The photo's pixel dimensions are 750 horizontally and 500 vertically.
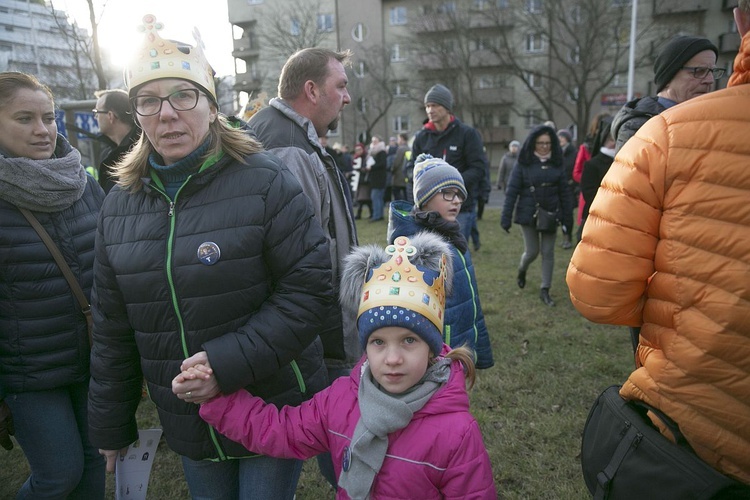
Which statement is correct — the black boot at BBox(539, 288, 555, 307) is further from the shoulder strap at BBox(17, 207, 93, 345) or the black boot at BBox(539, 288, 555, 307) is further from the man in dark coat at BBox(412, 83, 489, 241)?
the shoulder strap at BBox(17, 207, 93, 345)

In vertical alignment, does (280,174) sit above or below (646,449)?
above

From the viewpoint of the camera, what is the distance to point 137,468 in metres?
2.11

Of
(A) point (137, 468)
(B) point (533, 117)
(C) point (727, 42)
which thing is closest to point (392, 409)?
(A) point (137, 468)

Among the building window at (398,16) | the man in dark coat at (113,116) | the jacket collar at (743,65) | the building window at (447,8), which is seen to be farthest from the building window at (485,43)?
the jacket collar at (743,65)

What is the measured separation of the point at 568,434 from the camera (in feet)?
11.2

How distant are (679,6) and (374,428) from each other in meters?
37.0

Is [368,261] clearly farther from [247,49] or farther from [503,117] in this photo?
[247,49]

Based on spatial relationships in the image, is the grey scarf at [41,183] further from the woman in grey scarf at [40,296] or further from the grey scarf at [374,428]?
the grey scarf at [374,428]

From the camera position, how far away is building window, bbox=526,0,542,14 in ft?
103

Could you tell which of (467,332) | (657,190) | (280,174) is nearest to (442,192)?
(467,332)

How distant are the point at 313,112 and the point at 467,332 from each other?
5.03 feet

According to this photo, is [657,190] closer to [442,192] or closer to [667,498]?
[667,498]

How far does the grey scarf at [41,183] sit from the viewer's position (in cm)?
217

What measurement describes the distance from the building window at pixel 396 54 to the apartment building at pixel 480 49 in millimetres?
86
